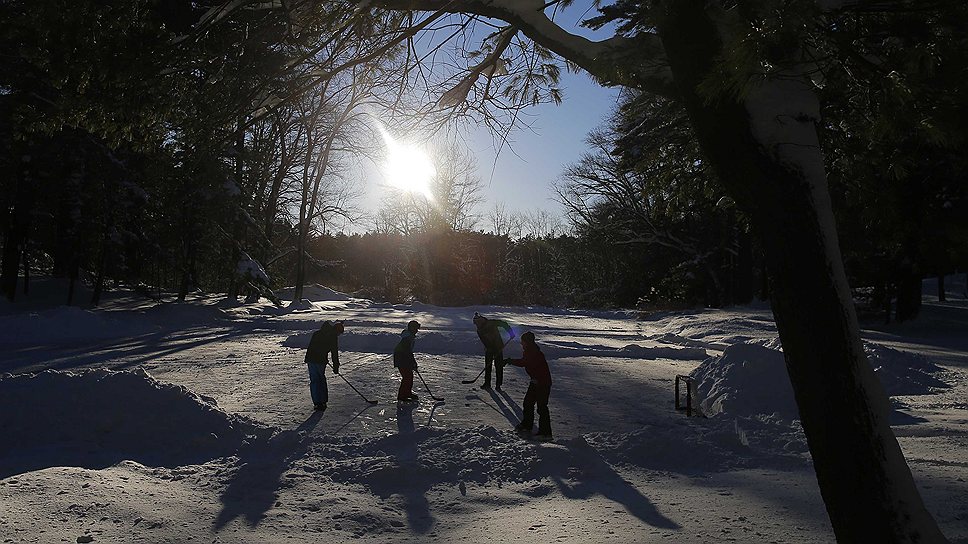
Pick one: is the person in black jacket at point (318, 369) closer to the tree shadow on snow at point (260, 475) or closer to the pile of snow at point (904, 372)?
the tree shadow on snow at point (260, 475)

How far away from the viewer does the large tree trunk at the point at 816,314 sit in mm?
3523

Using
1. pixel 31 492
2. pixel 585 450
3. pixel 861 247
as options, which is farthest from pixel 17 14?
pixel 861 247

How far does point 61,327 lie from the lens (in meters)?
21.1

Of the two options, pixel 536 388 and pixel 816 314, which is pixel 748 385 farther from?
Result: pixel 816 314

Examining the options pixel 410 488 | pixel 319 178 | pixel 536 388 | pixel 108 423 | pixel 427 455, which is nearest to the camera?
pixel 410 488

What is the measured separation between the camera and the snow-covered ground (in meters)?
5.70

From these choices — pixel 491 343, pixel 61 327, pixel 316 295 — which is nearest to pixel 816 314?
pixel 491 343

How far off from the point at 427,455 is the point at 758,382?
6337mm

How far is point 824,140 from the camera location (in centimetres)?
714

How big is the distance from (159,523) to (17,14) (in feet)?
13.6

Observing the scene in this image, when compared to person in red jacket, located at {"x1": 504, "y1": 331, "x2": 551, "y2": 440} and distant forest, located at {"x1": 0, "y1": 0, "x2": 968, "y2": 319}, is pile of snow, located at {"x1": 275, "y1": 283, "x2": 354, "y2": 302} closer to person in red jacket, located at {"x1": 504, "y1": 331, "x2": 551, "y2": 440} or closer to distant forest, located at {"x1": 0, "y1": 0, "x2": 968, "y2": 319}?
distant forest, located at {"x1": 0, "y1": 0, "x2": 968, "y2": 319}

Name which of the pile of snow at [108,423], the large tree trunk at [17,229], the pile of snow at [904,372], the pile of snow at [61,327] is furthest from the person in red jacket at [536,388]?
the large tree trunk at [17,229]

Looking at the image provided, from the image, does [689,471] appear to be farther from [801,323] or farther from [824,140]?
[801,323]

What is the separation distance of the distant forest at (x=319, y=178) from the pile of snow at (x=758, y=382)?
8.47 ft
